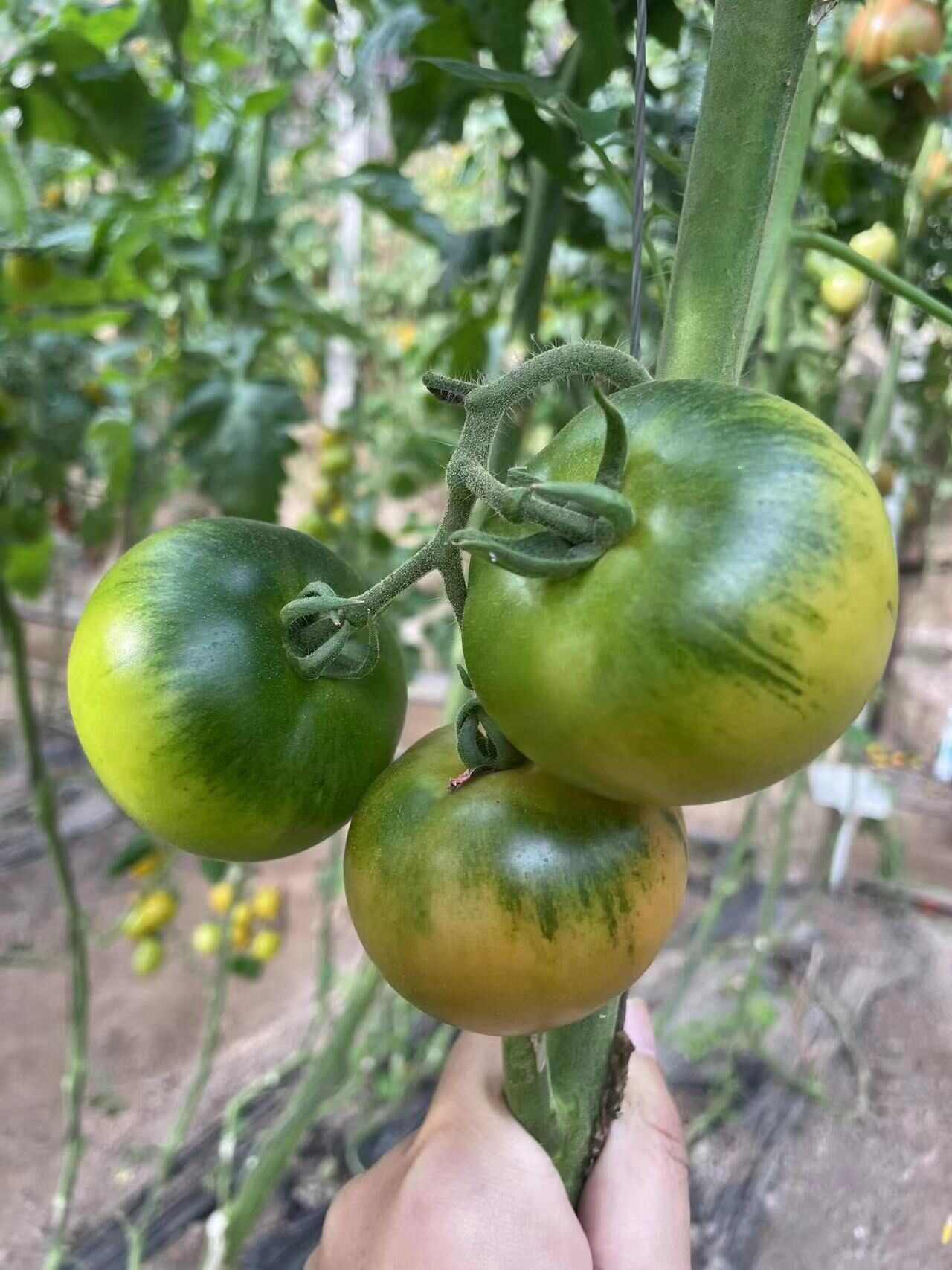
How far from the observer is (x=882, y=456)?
5.10ft

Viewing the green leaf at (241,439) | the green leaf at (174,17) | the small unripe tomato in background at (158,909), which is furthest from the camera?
the small unripe tomato in background at (158,909)

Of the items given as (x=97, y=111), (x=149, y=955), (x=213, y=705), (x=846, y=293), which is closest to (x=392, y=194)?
(x=97, y=111)

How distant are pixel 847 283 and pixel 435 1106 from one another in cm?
122

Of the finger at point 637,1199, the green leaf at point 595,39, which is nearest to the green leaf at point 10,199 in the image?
the green leaf at point 595,39

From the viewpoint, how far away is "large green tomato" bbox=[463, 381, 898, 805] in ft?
0.85

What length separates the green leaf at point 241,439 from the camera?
100 cm

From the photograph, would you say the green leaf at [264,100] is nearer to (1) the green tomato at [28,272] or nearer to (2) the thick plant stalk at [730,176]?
(1) the green tomato at [28,272]

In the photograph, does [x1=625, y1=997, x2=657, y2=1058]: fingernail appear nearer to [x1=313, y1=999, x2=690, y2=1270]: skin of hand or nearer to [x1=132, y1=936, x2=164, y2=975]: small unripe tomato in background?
[x1=313, y1=999, x2=690, y2=1270]: skin of hand

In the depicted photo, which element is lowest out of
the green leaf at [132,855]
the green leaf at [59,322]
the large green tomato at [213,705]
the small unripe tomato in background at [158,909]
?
the small unripe tomato in background at [158,909]

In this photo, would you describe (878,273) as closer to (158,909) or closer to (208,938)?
(158,909)

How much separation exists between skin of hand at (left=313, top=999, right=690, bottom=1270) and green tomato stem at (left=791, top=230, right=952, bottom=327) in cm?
47

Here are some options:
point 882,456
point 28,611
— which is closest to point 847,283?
point 882,456

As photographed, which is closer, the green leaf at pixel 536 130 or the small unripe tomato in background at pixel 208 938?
the green leaf at pixel 536 130

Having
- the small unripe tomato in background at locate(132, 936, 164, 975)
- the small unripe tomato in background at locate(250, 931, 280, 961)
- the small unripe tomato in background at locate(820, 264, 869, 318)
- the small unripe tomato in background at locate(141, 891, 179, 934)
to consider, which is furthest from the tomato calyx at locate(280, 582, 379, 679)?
the small unripe tomato in background at locate(250, 931, 280, 961)
